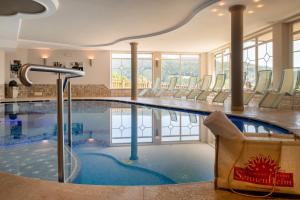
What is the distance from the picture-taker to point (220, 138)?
1.69 metres

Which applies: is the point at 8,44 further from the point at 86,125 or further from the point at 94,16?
the point at 86,125

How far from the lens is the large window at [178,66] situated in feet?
58.0

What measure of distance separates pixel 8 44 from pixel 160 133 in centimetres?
1046

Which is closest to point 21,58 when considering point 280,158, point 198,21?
point 198,21

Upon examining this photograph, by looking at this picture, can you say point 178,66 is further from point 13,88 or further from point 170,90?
point 13,88

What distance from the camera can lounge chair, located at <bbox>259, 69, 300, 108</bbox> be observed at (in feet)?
25.0

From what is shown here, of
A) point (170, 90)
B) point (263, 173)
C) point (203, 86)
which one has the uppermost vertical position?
point (203, 86)

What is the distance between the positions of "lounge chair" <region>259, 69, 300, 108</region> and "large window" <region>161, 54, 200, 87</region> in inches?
387

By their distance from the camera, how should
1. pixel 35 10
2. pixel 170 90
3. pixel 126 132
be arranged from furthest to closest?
pixel 170 90 < pixel 35 10 < pixel 126 132

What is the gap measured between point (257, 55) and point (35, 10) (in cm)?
862

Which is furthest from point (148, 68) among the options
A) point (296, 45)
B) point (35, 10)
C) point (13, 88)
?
point (35, 10)

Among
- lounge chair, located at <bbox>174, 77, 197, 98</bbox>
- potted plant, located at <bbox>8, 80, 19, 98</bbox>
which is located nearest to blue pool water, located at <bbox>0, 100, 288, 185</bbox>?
lounge chair, located at <bbox>174, 77, 197, 98</bbox>

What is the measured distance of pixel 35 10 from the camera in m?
7.82

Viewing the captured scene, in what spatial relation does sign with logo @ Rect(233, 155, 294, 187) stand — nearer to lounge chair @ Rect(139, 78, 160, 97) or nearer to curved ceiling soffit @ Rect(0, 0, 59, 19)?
curved ceiling soffit @ Rect(0, 0, 59, 19)
